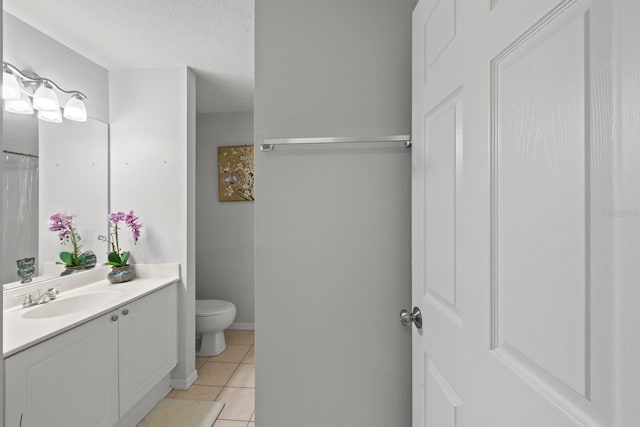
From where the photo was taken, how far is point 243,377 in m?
2.68

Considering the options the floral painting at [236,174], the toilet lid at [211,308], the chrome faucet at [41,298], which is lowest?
the toilet lid at [211,308]

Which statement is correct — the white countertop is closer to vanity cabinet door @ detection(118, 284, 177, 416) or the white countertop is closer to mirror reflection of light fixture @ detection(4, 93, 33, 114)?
vanity cabinet door @ detection(118, 284, 177, 416)

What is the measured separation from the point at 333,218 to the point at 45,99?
6.27 ft

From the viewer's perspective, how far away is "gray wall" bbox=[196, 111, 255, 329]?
3.77 m

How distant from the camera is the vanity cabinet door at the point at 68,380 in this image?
4.20ft

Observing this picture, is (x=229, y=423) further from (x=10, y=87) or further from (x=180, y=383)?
(x=10, y=87)

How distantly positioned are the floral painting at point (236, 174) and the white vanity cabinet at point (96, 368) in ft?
5.17
